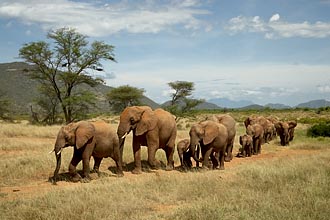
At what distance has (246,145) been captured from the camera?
22.5 m

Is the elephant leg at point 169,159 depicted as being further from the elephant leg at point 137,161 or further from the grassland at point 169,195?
the elephant leg at point 137,161

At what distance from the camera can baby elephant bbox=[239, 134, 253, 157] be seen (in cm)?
2230

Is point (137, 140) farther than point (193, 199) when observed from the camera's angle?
Yes

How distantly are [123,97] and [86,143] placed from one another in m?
35.7

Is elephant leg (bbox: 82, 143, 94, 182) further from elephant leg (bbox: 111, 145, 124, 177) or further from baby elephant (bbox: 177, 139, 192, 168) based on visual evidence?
baby elephant (bbox: 177, 139, 192, 168)

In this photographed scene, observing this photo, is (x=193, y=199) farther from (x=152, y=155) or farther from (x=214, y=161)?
(x=214, y=161)

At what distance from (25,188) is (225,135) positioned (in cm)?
834

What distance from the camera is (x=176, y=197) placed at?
1068cm

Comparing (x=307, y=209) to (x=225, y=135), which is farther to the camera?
(x=225, y=135)

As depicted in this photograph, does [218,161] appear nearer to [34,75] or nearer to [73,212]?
[73,212]

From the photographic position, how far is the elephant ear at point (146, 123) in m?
15.5

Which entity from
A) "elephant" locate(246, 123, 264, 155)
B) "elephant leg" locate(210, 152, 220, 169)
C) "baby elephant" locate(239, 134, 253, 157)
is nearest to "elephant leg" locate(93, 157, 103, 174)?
"elephant leg" locate(210, 152, 220, 169)

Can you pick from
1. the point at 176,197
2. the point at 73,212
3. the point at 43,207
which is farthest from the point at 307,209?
the point at 43,207

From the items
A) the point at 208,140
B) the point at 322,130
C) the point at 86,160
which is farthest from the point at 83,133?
the point at 322,130
